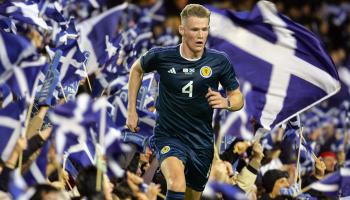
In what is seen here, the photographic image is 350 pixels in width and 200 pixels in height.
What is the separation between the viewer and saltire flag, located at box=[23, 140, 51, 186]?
9188 millimetres

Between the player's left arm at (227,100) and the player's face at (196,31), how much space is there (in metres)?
0.40

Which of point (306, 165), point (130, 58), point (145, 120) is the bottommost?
point (306, 165)

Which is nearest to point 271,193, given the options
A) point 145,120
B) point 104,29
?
point 145,120

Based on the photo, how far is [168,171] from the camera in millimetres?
9922

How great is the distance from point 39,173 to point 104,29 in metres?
5.93

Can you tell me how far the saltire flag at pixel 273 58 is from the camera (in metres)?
12.2

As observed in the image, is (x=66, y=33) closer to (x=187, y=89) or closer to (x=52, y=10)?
(x=52, y=10)

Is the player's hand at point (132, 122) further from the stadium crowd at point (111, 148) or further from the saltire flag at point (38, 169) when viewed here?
the saltire flag at point (38, 169)

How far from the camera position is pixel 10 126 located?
31.6 feet

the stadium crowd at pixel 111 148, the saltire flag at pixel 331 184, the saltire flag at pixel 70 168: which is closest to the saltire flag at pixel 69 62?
the stadium crowd at pixel 111 148

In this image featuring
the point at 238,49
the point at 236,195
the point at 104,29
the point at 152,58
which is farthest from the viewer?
the point at 104,29

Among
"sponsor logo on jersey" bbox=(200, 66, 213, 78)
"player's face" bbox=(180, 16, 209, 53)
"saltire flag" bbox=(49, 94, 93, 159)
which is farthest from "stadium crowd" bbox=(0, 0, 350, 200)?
"player's face" bbox=(180, 16, 209, 53)

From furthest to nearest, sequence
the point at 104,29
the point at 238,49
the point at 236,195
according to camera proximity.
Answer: the point at 104,29 < the point at 238,49 < the point at 236,195

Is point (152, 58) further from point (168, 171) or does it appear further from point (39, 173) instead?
point (39, 173)
